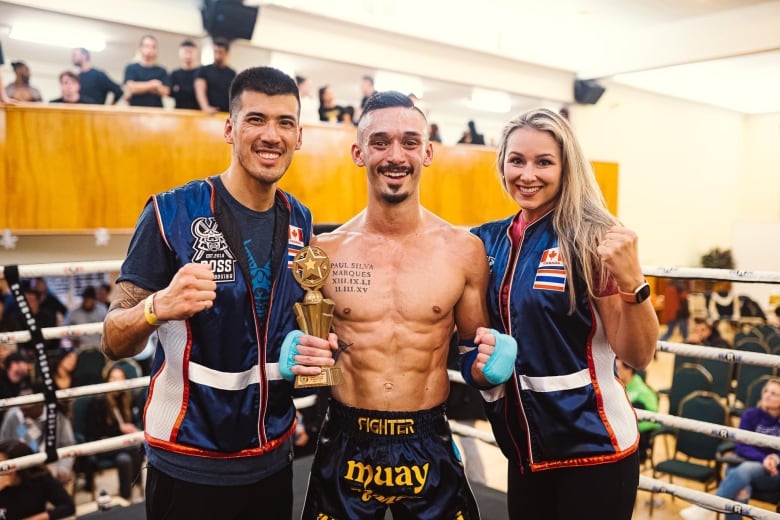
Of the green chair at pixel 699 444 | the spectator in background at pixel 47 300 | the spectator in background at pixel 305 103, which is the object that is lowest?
the green chair at pixel 699 444

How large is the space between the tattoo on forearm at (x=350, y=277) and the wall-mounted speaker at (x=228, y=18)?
6.56 meters

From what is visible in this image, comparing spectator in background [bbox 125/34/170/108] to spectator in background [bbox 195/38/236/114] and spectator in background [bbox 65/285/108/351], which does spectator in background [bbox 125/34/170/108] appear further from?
spectator in background [bbox 65/285/108/351]

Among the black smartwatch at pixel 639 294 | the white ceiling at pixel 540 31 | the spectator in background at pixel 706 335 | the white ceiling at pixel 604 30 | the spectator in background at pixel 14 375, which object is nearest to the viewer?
the black smartwatch at pixel 639 294

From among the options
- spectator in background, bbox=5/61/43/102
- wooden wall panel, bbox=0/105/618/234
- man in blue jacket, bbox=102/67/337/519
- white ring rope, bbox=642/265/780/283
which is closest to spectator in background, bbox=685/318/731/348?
wooden wall panel, bbox=0/105/618/234

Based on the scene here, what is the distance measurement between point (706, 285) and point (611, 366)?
12953mm

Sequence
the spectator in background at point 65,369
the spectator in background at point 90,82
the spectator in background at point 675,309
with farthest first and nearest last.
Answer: the spectator in background at point 675,309 < the spectator in background at point 90,82 < the spectator in background at point 65,369

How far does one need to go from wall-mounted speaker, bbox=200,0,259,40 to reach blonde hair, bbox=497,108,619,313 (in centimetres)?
652

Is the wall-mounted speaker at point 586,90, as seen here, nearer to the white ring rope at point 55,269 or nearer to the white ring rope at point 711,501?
the white ring rope at point 711,501

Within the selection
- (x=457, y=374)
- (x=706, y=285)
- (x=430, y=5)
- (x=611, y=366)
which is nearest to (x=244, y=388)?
(x=611, y=366)

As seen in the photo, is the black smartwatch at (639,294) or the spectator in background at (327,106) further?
the spectator in background at (327,106)

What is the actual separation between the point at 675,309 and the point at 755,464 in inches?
395

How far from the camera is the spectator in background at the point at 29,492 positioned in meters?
3.81

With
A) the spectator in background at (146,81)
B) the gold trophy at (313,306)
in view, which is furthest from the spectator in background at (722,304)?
the gold trophy at (313,306)

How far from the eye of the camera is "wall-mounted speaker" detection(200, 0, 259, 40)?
7.70 m
